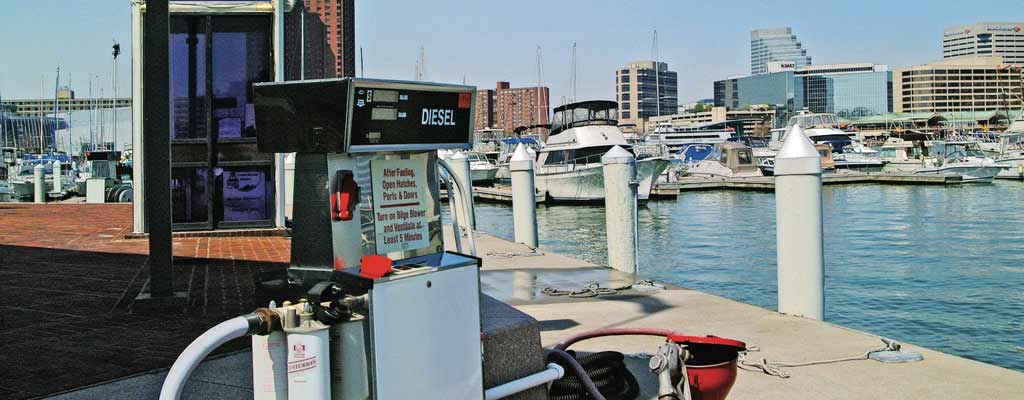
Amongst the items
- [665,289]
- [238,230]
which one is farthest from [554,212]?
[665,289]

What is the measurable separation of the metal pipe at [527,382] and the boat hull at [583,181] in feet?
131

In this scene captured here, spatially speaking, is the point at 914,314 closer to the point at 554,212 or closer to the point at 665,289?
the point at 665,289

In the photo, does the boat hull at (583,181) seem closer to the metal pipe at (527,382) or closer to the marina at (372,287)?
the marina at (372,287)

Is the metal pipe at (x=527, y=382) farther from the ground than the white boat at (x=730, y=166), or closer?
closer

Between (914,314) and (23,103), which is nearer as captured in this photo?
(914,314)

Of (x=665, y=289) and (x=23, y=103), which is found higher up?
(x=23, y=103)

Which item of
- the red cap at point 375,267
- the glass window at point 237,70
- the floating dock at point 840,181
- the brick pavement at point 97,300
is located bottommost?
the brick pavement at point 97,300

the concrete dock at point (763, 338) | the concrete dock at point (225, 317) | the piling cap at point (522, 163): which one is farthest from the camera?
the piling cap at point (522, 163)

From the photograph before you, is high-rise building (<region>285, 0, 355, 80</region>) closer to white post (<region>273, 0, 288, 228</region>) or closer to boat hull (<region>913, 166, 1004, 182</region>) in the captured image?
white post (<region>273, 0, 288, 228</region>)

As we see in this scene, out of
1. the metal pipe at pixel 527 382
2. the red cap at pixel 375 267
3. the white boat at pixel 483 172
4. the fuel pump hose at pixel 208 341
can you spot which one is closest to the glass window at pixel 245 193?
the metal pipe at pixel 527 382

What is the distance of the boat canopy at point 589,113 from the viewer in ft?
160

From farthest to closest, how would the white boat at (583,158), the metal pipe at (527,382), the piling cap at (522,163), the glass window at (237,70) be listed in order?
the white boat at (583,158)
the piling cap at (522,163)
the glass window at (237,70)
the metal pipe at (527,382)

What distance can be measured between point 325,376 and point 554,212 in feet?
127

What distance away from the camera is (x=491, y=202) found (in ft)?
171
